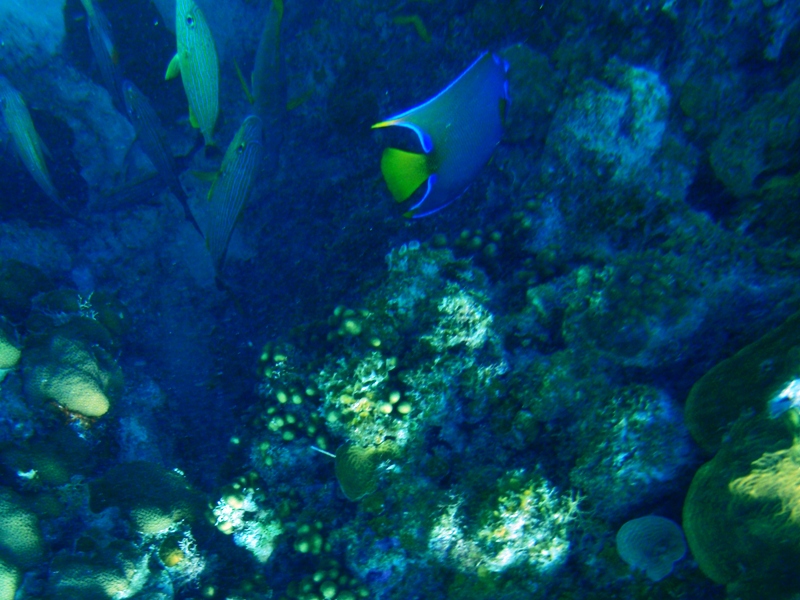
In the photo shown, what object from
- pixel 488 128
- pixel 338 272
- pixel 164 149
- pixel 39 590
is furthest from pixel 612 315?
pixel 39 590

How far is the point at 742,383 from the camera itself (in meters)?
2.01

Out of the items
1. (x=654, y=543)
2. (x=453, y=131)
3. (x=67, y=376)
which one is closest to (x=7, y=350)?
(x=67, y=376)

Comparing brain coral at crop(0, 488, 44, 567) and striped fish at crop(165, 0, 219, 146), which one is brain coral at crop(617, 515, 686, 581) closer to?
striped fish at crop(165, 0, 219, 146)

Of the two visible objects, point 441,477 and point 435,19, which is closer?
point 441,477

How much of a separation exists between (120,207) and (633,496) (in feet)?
18.6

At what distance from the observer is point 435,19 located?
3803 mm

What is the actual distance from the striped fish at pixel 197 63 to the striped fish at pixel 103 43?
1.23 metres

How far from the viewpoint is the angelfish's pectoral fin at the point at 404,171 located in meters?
2.08

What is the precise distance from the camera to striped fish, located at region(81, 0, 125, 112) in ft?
11.0

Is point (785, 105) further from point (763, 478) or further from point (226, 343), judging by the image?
point (226, 343)

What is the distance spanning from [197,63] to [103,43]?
174 cm

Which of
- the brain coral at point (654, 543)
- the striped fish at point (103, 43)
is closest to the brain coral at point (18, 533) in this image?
the striped fish at point (103, 43)

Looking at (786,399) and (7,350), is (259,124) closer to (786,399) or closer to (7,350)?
(7,350)

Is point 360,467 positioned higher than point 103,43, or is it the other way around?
point 103,43
